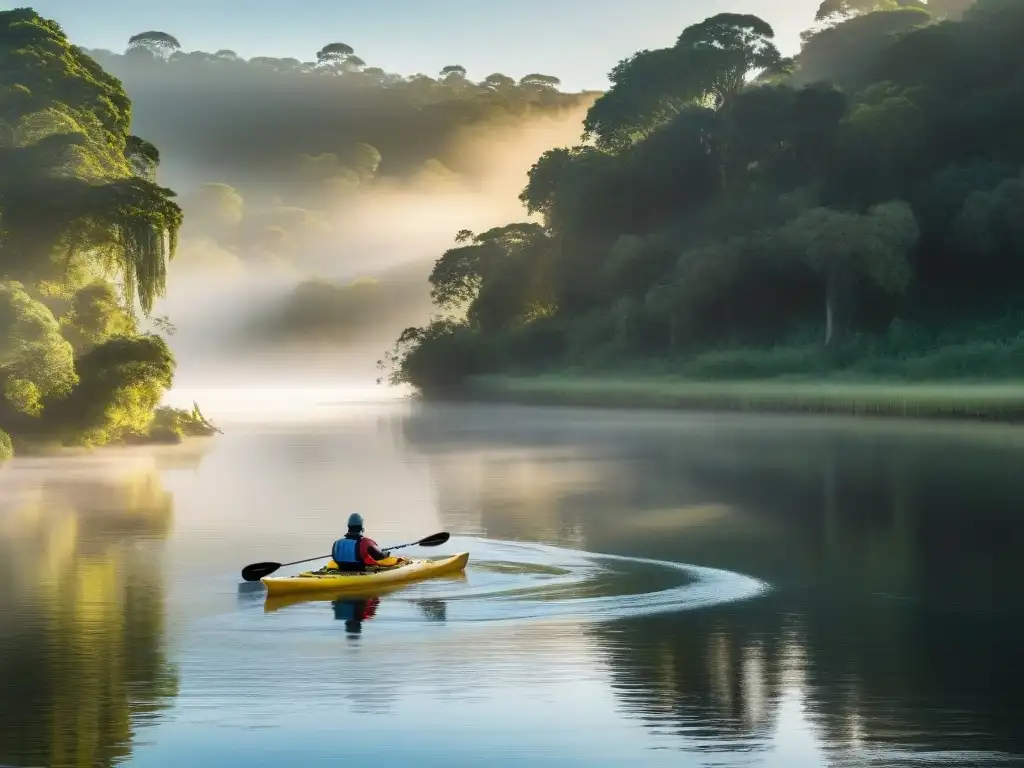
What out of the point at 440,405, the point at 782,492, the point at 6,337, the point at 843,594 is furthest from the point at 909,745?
the point at 440,405

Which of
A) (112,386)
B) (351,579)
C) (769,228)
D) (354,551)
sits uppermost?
(769,228)

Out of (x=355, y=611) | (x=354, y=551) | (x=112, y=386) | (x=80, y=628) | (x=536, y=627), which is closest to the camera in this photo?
(x=536, y=627)

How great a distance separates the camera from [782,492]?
36656 mm

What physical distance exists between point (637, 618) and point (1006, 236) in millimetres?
84056

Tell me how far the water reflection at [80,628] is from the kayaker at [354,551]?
7.64 ft

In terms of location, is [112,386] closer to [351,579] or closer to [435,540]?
[435,540]

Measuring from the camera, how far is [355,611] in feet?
64.8

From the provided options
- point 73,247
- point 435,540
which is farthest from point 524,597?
point 73,247

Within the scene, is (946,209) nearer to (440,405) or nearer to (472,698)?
(440,405)

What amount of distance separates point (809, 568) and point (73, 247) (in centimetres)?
3385

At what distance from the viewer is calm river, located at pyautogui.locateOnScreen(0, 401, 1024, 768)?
1308cm

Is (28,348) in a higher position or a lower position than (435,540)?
higher

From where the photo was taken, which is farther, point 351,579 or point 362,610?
point 351,579

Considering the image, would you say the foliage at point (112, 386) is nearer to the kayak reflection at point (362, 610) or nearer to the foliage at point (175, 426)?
the foliage at point (175, 426)
